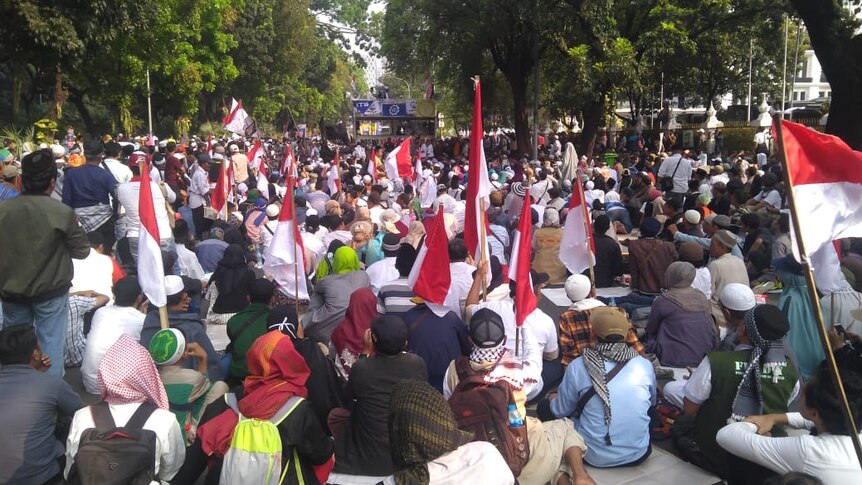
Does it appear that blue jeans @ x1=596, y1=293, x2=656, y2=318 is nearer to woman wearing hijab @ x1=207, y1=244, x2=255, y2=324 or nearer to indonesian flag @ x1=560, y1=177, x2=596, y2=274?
indonesian flag @ x1=560, y1=177, x2=596, y2=274

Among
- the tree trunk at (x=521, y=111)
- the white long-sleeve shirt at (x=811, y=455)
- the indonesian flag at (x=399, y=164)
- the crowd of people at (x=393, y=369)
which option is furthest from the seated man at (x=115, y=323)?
the tree trunk at (x=521, y=111)

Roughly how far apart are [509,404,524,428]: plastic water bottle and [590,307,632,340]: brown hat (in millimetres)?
851

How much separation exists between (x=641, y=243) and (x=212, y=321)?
507 cm

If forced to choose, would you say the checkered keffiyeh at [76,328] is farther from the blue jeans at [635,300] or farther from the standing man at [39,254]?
the blue jeans at [635,300]

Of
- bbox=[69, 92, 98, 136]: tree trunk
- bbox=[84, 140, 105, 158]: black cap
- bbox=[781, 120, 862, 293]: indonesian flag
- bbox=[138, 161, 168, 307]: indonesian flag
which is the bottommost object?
bbox=[138, 161, 168, 307]: indonesian flag

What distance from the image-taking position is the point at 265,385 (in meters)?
3.88

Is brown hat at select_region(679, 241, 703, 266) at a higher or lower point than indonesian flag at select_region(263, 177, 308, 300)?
lower

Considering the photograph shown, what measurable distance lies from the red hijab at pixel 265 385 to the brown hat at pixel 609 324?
5.85 ft

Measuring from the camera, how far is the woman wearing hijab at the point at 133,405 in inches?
142

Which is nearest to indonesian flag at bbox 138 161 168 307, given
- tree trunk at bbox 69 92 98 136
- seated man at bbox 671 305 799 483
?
seated man at bbox 671 305 799 483

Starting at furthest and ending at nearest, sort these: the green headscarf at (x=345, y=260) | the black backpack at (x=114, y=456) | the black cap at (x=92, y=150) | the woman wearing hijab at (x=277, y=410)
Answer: the black cap at (x=92, y=150) < the green headscarf at (x=345, y=260) < the woman wearing hijab at (x=277, y=410) < the black backpack at (x=114, y=456)

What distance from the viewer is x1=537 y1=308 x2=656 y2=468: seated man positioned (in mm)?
4598

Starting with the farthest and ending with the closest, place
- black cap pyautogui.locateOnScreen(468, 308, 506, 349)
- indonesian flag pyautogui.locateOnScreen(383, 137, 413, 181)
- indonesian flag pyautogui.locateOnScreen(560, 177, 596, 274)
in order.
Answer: indonesian flag pyautogui.locateOnScreen(383, 137, 413, 181)
indonesian flag pyautogui.locateOnScreen(560, 177, 596, 274)
black cap pyautogui.locateOnScreen(468, 308, 506, 349)

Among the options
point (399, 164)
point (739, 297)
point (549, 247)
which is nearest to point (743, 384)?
point (739, 297)
